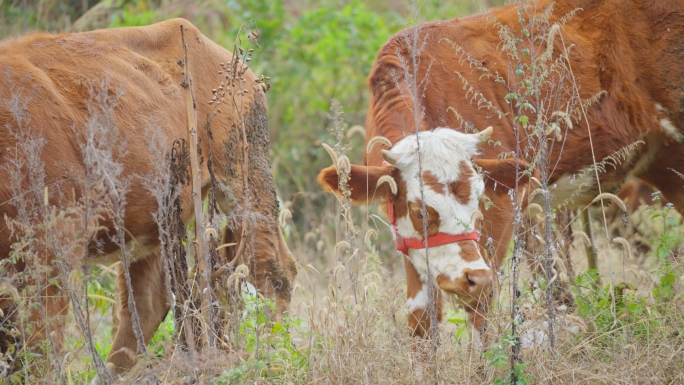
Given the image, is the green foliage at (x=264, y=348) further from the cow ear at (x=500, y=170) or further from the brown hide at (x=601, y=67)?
the brown hide at (x=601, y=67)

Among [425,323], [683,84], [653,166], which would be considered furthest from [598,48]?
[425,323]

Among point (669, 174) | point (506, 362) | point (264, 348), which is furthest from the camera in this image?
point (669, 174)

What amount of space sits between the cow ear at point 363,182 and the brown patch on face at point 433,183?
0.52 feet

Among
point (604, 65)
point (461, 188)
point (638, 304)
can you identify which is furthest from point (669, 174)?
point (461, 188)

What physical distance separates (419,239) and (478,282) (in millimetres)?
394

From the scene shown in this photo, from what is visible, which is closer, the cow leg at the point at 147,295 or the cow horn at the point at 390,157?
the cow horn at the point at 390,157

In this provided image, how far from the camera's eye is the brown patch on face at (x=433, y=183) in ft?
12.3

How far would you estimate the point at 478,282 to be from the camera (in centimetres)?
359

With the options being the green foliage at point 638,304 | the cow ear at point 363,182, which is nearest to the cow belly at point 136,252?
the cow ear at point 363,182

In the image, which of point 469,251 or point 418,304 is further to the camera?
point 418,304

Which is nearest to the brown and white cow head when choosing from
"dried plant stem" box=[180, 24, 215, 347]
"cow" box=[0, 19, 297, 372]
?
"cow" box=[0, 19, 297, 372]

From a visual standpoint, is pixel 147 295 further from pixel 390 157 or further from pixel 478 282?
pixel 478 282

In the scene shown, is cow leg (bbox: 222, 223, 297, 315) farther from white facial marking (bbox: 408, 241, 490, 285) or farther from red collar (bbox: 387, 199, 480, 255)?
white facial marking (bbox: 408, 241, 490, 285)

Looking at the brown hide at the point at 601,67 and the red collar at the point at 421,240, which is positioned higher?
the brown hide at the point at 601,67
